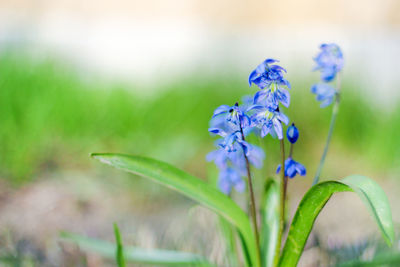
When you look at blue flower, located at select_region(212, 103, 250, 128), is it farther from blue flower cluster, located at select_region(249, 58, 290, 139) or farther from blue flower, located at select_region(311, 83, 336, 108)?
blue flower, located at select_region(311, 83, 336, 108)

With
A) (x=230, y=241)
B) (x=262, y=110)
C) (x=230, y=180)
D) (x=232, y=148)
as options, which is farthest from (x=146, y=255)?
(x=262, y=110)

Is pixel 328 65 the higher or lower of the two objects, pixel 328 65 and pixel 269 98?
the higher

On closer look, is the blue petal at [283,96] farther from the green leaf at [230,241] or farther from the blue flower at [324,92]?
the green leaf at [230,241]

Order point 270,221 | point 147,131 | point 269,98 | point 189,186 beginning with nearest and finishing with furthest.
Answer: point 269,98
point 189,186
point 270,221
point 147,131

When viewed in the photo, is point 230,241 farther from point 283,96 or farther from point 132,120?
point 132,120

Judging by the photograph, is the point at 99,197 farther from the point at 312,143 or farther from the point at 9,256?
the point at 312,143

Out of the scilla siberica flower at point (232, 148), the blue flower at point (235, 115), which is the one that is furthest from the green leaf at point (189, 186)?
the blue flower at point (235, 115)

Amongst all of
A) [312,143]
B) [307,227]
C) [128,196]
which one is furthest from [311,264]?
[312,143]
